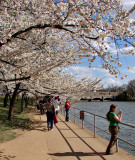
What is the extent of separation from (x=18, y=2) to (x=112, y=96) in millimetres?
94020

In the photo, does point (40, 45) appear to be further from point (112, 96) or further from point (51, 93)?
point (112, 96)

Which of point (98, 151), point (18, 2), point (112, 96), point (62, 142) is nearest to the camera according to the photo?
point (98, 151)

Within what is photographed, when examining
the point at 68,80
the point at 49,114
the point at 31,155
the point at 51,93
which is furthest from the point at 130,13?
the point at 51,93

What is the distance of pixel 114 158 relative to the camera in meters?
4.86

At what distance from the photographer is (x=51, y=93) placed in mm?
13844

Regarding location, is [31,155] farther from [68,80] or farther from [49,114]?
[68,80]

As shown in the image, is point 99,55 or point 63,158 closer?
point 99,55

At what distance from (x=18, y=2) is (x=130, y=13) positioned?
409 centimetres

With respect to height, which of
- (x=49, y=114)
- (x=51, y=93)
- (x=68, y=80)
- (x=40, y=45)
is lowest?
(x=49, y=114)

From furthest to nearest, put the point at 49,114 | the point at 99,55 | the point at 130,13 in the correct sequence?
the point at 49,114 < the point at 99,55 < the point at 130,13

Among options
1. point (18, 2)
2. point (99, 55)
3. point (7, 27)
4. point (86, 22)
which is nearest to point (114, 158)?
point (99, 55)

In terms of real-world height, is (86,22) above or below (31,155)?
above

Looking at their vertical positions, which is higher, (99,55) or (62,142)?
(99,55)

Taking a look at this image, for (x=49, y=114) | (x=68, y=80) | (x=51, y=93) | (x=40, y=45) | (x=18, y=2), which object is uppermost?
(x=18, y=2)
